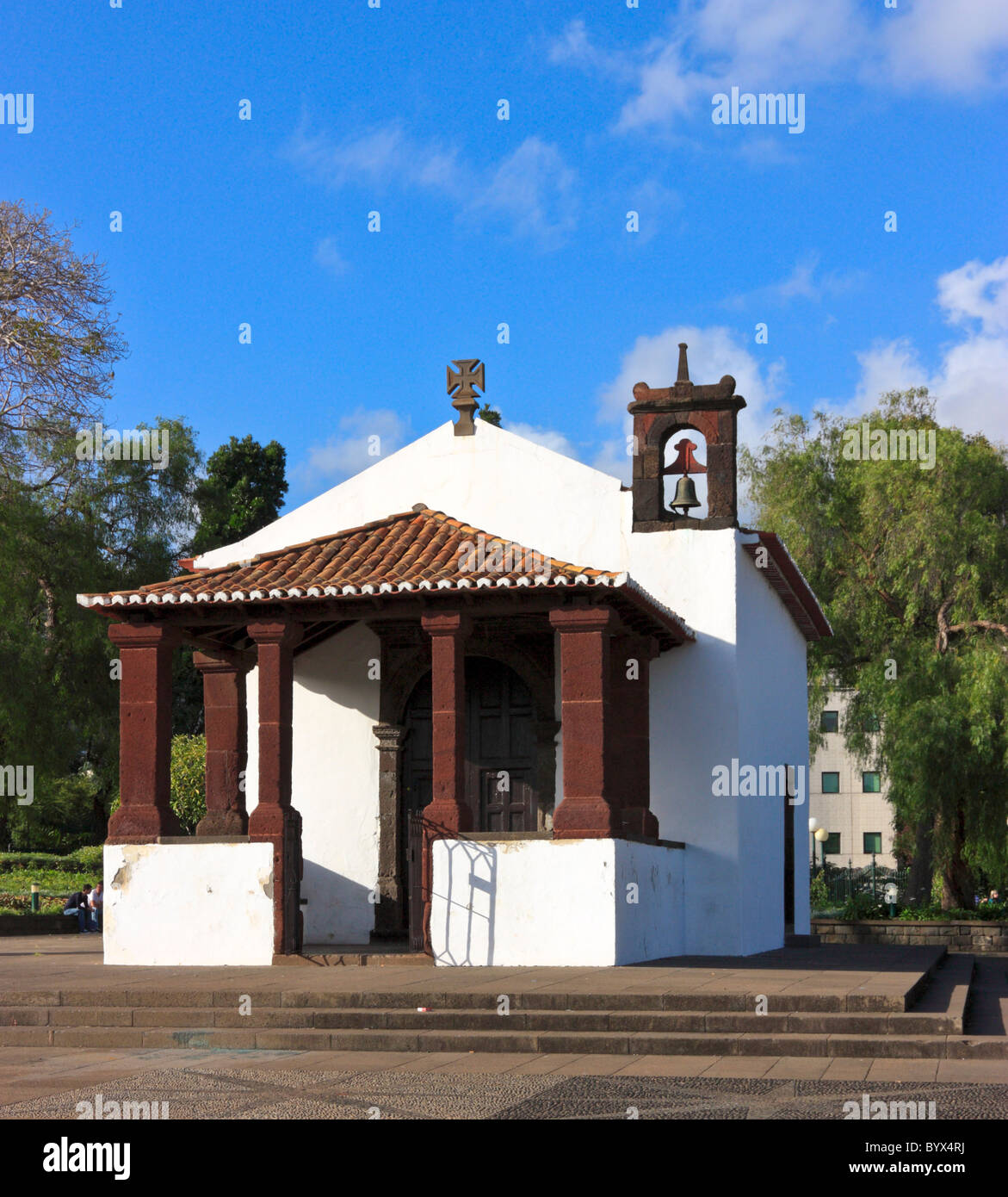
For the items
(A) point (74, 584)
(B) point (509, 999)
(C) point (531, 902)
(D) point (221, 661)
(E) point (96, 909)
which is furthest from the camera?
(A) point (74, 584)

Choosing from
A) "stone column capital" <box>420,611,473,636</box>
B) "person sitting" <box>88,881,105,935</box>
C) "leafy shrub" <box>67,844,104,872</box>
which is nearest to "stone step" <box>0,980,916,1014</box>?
"stone column capital" <box>420,611,473,636</box>

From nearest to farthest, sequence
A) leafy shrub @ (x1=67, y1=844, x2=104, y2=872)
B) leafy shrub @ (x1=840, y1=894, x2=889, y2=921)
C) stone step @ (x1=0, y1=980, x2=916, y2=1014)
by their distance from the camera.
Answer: stone step @ (x1=0, y1=980, x2=916, y2=1014), leafy shrub @ (x1=840, y1=894, x2=889, y2=921), leafy shrub @ (x1=67, y1=844, x2=104, y2=872)

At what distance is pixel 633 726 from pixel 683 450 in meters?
3.50

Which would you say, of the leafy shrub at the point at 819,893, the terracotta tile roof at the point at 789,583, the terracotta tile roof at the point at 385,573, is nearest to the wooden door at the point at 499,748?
the terracotta tile roof at the point at 385,573

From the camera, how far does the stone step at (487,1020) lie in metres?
9.94

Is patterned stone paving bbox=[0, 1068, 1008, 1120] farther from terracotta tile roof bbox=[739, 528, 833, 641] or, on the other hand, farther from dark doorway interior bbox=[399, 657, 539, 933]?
terracotta tile roof bbox=[739, 528, 833, 641]

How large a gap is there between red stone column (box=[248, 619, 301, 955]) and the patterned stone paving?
532cm

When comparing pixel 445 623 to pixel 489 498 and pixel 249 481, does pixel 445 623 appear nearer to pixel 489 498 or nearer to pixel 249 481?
pixel 489 498

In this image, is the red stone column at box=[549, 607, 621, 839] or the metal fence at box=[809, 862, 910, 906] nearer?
the red stone column at box=[549, 607, 621, 839]

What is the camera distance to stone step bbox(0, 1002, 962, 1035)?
9938mm

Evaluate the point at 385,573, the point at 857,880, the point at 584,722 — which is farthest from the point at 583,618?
the point at 857,880

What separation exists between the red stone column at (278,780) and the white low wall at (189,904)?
0.12m

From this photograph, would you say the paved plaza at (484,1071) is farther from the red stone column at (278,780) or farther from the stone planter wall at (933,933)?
the stone planter wall at (933,933)

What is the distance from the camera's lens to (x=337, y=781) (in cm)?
1781
